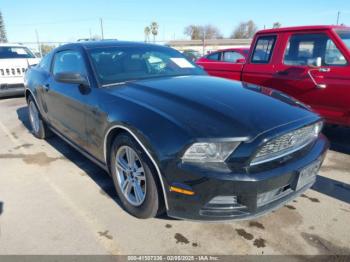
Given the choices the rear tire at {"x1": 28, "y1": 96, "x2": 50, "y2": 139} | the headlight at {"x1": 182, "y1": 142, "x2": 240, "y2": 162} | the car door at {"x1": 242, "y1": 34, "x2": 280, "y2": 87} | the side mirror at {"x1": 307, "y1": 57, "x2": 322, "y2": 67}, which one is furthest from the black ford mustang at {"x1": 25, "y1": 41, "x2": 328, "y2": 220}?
the car door at {"x1": 242, "y1": 34, "x2": 280, "y2": 87}

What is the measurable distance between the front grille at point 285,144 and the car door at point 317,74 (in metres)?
1.79

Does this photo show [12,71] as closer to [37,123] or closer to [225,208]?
[37,123]

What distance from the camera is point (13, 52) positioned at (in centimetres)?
932

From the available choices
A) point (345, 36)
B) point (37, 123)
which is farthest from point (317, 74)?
point (37, 123)

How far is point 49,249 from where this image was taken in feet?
8.03

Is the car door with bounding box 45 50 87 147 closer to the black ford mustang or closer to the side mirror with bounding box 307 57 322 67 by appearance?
the black ford mustang

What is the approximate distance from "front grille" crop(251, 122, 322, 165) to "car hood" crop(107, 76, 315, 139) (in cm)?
10

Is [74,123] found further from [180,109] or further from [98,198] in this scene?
[180,109]

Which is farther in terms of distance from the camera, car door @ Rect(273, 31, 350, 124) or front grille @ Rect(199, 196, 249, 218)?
car door @ Rect(273, 31, 350, 124)

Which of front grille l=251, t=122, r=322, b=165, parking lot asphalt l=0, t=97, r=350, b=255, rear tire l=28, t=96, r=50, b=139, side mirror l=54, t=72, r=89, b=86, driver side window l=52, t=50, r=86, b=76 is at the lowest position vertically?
parking lot asphalt l=0, t=97, r=350, b=255

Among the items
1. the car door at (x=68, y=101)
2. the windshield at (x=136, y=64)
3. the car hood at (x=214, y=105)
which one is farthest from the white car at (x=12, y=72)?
the car hood at (x=214, y=105)

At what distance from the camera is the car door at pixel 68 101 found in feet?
11.2

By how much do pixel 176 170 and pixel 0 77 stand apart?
7.98 meters

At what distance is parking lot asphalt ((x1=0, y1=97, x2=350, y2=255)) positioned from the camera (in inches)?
96.3
